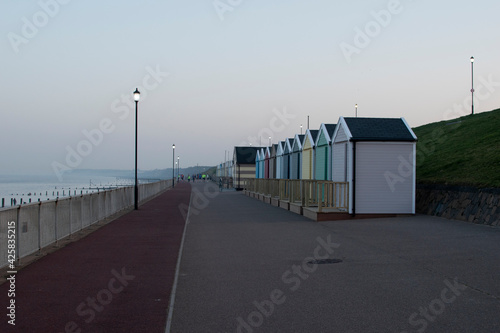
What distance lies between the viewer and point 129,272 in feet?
30.7

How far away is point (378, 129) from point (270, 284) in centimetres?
1262

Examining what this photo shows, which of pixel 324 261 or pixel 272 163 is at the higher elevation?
pixel 272 163

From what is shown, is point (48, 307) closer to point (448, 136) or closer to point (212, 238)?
point (212, 238)

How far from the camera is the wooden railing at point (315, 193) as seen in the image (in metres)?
19.5

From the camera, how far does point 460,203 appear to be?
696 inches

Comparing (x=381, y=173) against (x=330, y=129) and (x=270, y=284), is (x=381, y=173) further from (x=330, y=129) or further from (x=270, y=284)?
(x=270, y=284)

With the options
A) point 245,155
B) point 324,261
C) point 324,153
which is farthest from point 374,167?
point 245,155

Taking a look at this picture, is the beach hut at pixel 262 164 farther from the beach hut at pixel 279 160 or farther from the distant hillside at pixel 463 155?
the distant hillside at pixel 463 155

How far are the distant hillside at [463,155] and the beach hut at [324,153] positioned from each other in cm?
416

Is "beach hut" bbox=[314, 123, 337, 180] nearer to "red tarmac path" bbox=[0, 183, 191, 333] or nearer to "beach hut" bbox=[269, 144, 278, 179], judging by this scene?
"red tarmac path" bbox=[0, 183, 191, 333]

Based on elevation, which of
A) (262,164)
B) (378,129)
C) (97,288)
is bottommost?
(97,288)

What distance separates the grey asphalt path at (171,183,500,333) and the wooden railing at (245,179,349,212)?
4179 millimetres

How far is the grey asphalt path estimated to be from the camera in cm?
622

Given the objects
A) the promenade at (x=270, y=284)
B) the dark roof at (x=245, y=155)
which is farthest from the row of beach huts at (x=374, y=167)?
the dark roof at (x=245, y=155)
